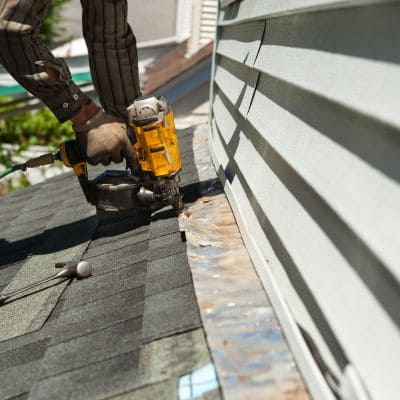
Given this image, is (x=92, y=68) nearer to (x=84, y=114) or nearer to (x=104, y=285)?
(x=84, y=114)

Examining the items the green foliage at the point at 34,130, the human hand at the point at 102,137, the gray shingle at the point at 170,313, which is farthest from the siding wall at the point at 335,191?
the green foliage at the point at 34,130

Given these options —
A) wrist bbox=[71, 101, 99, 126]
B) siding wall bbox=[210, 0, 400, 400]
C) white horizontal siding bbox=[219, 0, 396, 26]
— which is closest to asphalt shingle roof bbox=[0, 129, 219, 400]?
siding wall bbox=[210, 0, 400, 400]

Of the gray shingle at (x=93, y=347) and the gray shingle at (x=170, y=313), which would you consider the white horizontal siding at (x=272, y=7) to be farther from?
the gray shingle at (x=93, y=347)

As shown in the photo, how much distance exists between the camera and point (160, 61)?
8320 mm

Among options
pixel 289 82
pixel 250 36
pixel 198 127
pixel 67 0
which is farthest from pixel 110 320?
pixel 67 0

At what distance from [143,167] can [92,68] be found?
0.62 meters

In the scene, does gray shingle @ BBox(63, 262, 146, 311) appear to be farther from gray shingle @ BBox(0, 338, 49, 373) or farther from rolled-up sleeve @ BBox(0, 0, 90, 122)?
rolled-up sleeve @ BBox(0, 0, 90, 122)

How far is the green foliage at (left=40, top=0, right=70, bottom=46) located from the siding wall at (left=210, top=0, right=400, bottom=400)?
10.8 m

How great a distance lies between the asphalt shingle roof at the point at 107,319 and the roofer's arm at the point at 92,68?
502mm

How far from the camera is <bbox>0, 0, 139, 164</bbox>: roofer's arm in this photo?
7.72 ft

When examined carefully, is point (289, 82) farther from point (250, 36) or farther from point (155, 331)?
point (250, 36)

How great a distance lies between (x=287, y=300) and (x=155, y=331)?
16.0 inches

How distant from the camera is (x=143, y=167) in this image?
2.69 metres

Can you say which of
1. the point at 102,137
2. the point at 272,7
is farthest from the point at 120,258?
the point at 272,7
